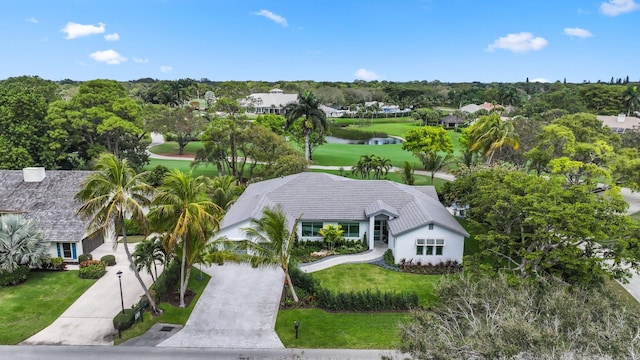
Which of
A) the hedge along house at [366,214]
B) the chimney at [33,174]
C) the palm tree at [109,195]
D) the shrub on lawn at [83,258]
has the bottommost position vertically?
the shrub on lawn at [83,258]

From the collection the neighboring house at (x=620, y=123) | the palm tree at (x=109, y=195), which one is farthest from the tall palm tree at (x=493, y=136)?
the neighboring house at (x=620, y=123)

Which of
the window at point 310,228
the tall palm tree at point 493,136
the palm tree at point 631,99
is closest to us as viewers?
the window at point 310,228

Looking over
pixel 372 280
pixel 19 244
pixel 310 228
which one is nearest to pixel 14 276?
pixel 19 244

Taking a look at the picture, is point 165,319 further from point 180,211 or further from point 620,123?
point 620,123

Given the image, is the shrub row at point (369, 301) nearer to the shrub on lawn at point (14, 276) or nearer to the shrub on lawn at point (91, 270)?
the shrub on lawn at point (91, 270)

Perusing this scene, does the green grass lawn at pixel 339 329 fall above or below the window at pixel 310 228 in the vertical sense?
below

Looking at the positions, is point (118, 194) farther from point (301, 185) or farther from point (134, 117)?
point (134, 117)

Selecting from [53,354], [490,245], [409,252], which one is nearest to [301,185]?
[409,252]

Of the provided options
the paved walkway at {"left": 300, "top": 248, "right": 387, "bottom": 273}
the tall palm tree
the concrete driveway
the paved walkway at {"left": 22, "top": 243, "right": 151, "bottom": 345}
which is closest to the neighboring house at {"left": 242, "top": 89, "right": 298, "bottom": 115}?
the tall palm tree
